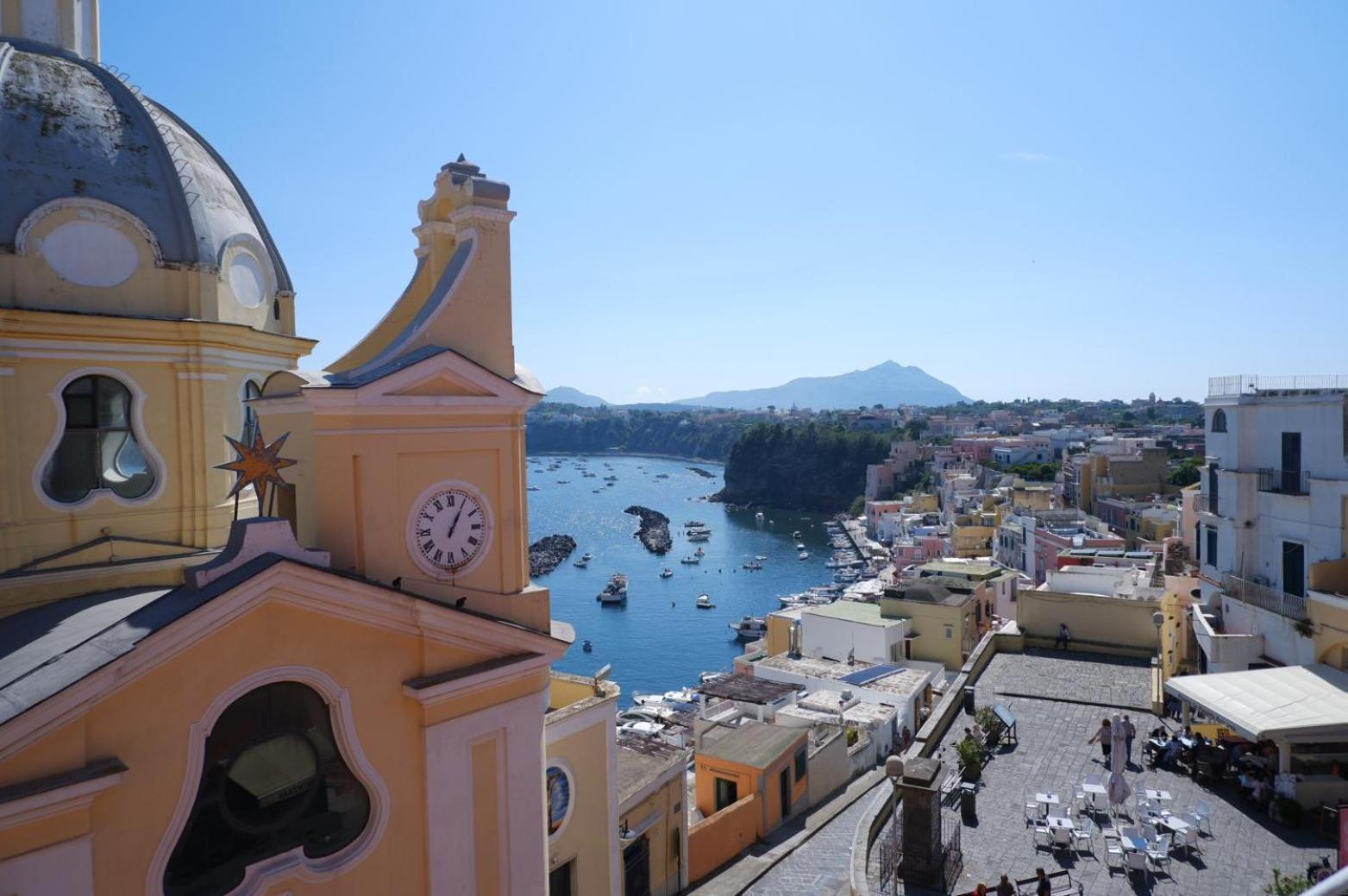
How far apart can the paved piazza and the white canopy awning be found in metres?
1.10

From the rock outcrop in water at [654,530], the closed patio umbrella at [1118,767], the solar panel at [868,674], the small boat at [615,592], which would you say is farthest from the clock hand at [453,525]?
the rock outcrop in water at [654,530]

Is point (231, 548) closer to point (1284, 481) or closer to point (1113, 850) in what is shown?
point (1113, 850)

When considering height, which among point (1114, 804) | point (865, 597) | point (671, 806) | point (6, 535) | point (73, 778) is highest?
point (6, 535)

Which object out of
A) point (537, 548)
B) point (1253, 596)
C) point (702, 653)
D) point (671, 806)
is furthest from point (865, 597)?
point (537, 548)

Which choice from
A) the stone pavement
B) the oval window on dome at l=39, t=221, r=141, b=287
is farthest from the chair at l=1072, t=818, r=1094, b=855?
the oval window on dome at l=39, t=221, r=141, b=287

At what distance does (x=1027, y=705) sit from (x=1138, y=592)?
11.8 m

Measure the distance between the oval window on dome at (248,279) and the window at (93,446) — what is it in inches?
74.5

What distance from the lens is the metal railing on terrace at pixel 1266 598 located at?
15977 mm

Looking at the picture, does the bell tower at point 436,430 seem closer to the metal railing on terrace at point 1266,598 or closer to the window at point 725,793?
the window at point 725,793

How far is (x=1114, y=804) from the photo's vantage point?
11680 millimetres

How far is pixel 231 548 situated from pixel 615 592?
218 feet

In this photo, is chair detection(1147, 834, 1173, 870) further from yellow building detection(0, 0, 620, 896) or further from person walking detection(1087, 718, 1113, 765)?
yellow building detection(0, 0, 620, 896)

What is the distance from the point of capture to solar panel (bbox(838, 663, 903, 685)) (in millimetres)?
28375

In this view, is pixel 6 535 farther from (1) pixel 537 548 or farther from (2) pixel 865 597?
(1) pixel 537 548
